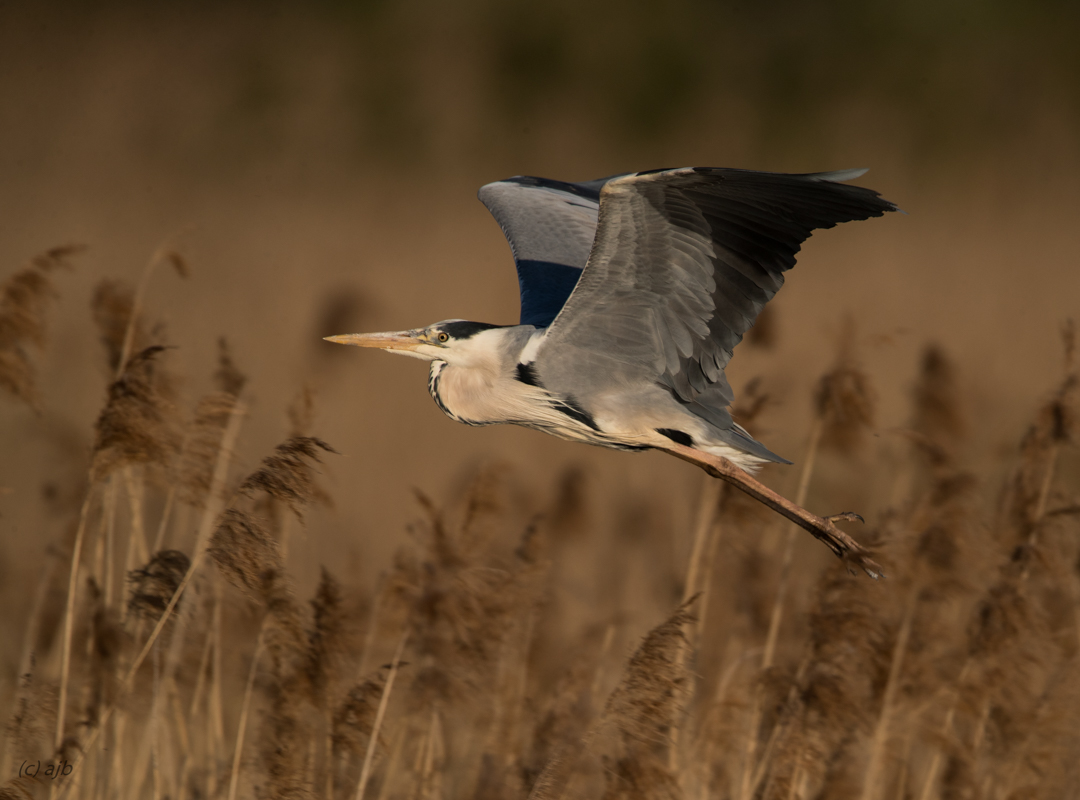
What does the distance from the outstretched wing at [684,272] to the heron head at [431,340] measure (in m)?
0.34

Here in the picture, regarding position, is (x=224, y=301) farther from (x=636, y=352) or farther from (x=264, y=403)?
(x=636, y=352)

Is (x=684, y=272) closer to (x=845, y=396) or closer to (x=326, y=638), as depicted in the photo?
(x=845, y=396)

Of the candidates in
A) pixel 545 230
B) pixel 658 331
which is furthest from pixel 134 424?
pixel 545 230

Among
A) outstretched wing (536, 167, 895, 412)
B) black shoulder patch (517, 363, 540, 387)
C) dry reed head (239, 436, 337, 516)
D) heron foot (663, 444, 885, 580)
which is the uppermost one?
outstretched wing (536, 167, 895, 412)

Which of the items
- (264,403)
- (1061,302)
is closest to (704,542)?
(264,403)

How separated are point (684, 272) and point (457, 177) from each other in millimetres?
7064

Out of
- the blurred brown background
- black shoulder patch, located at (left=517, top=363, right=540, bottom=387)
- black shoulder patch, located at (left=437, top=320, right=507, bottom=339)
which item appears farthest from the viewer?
the blurred brown background

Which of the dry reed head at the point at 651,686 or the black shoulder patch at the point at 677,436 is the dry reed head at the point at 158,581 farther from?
the black shoulder patch at the point at 677,436

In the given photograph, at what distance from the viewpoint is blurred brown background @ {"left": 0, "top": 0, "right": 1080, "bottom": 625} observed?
6285 mm

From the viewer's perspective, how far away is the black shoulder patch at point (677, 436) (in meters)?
3.93

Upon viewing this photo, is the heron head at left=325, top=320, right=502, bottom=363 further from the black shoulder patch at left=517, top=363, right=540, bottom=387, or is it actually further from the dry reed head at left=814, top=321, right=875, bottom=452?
the dry reed head at left=814, top=321, right=875, bottom=452

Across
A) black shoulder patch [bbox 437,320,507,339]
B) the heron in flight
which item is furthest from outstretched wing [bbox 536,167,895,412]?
black shoulder patch [bbox 437,320,507,339]

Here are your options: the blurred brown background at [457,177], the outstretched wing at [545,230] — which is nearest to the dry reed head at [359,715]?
the blurred brown background at [457,177]

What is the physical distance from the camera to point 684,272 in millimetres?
3553
